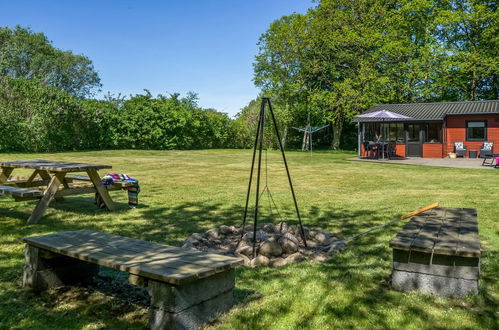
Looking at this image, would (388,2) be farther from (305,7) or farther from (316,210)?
(316,210)

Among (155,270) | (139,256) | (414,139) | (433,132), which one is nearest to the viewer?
(155,270)

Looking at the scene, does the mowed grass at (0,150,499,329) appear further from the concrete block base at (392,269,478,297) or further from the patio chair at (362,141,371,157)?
the patio chair at (362,141,371,157)

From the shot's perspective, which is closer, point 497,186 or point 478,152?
point 497,186

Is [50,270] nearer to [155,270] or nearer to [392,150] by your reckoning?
[155,270]

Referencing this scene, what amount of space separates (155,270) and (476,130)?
87.1 feet

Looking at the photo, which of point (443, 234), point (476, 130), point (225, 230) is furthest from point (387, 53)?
point (443, 234)

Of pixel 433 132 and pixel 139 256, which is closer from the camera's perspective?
pixel 139 256

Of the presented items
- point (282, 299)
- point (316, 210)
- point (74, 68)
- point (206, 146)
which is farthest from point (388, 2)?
point (74, 68)

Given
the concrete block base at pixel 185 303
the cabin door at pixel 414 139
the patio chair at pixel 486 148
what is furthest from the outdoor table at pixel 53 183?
the cabin door at pixel 414 139

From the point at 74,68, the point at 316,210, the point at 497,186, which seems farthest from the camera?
the point at 74,68

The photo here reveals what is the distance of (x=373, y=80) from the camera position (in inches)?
1216

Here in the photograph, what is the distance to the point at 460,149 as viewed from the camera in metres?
24.8

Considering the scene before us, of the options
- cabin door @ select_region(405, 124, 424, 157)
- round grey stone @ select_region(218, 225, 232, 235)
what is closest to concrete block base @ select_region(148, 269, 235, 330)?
round grey stone @ select_region(218, 225, 232, 235)

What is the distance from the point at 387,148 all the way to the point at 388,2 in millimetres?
15164
